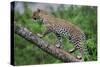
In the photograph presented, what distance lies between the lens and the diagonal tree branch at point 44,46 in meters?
1.93

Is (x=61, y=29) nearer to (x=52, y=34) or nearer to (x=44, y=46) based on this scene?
(x=52, y=34)

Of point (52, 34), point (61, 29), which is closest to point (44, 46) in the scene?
point (52, 34)

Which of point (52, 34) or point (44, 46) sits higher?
point (52, 34)

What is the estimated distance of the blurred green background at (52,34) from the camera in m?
1.92

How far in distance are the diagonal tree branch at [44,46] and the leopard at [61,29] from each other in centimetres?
5

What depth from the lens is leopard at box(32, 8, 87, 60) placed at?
6.63ft

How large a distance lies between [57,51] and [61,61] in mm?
114

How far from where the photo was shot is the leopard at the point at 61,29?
202 cm

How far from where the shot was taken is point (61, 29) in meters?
2.08

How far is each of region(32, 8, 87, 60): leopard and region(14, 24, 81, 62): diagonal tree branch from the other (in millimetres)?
54

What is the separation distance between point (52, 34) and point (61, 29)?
11 centimetres

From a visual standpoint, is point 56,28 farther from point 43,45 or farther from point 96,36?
point 96,36

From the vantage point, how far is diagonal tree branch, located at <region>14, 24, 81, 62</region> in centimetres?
193

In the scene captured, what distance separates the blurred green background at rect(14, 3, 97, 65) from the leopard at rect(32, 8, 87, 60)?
39 millimetres
